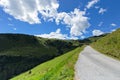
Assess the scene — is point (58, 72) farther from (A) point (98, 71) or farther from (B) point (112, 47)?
(B) point (112, 47)

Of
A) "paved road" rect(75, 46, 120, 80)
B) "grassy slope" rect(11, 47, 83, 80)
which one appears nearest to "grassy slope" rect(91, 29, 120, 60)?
"grassy slope" rect(11, 47, 83, 80)

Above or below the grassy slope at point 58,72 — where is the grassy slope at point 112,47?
above

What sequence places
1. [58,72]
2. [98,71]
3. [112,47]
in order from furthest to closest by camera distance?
[112,47] → [58,72] → [98,71]

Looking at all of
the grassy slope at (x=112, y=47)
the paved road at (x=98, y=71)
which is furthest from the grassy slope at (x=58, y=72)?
the grassy slope at (x=112, y=47)

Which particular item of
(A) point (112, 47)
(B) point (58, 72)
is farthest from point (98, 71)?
(A) point (112, 47)

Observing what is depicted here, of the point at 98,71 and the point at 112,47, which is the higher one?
the point at 112,47

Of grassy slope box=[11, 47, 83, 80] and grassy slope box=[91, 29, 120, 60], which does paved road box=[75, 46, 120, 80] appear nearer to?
grassy slope box=[11, 47, 83, 80]

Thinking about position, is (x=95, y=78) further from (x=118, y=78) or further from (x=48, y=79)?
(x=48, y=79)

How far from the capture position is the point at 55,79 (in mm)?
22609

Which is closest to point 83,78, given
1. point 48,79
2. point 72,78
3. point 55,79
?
point 72,78

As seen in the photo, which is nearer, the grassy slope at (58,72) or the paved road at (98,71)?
the paved road at (98,71)

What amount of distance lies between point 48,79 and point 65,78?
2566 millimetres

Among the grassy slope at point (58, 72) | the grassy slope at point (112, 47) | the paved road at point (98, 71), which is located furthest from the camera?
the grassy slope at point (112, 47)

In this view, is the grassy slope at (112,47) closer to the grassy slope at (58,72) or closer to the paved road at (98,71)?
the grassy slope at (58,72)
